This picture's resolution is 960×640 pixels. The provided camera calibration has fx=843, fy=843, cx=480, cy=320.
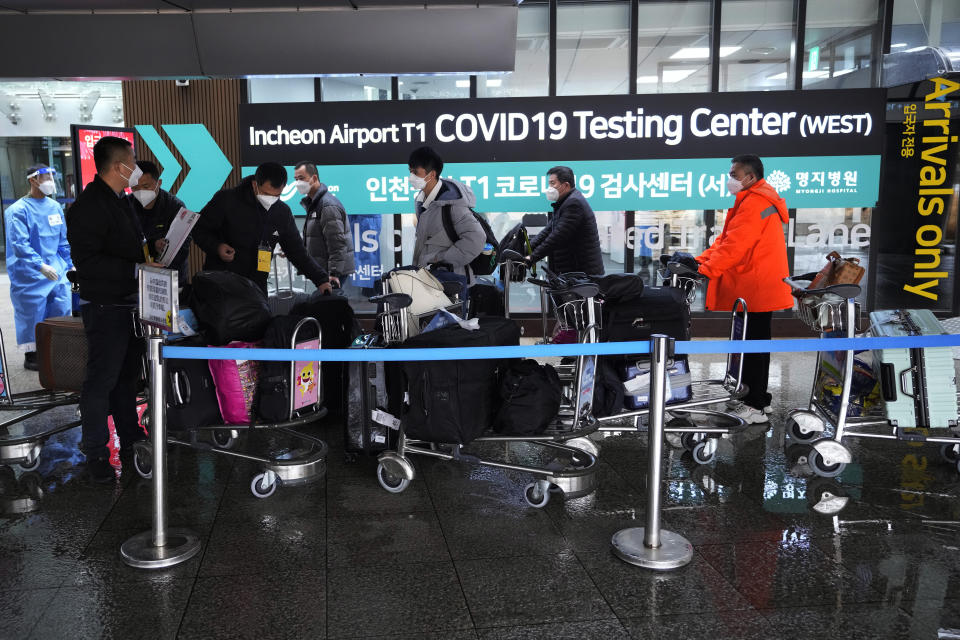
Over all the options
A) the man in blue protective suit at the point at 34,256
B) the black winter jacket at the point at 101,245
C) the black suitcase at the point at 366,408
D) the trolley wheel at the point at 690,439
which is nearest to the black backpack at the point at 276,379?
the black suitcase at the point at 366,408

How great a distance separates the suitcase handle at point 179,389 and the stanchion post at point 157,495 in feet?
2.09

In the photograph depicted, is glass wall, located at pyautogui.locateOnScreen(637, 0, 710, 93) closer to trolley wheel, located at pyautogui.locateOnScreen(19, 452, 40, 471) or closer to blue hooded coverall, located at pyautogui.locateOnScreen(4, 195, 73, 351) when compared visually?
blue hooded coverall, located at pyautogui.locateOnScreen(4, 195, 73, 351)

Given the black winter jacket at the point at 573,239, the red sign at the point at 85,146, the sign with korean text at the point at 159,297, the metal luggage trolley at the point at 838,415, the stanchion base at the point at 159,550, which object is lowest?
the stanchion base at the point at 159,550

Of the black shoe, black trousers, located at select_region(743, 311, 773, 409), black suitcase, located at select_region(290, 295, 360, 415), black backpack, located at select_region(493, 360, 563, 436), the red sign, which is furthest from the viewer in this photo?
the red sign

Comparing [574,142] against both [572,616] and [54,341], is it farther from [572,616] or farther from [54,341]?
[572,616]

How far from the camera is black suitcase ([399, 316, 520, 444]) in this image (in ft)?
13.4

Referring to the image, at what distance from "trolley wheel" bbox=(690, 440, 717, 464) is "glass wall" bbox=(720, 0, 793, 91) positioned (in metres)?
5.50

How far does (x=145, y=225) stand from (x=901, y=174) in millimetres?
20300

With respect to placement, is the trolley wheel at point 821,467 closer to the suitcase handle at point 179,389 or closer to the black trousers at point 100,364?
the suitcase handle at point 179,389

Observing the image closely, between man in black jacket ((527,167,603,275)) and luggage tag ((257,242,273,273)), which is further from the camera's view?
man in black jacket ((527,167,603,275))

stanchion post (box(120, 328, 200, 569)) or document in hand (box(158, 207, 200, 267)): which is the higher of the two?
document in hand (box(158, 207, 200, 267))

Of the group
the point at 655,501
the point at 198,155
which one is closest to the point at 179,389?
the point at 655,501

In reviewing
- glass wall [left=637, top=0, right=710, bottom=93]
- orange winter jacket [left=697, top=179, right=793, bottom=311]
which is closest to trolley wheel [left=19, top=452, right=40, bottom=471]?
orange winter jacket [left=697, top=179, right=793, bottom=311]

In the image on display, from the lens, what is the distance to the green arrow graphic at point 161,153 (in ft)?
29.6
